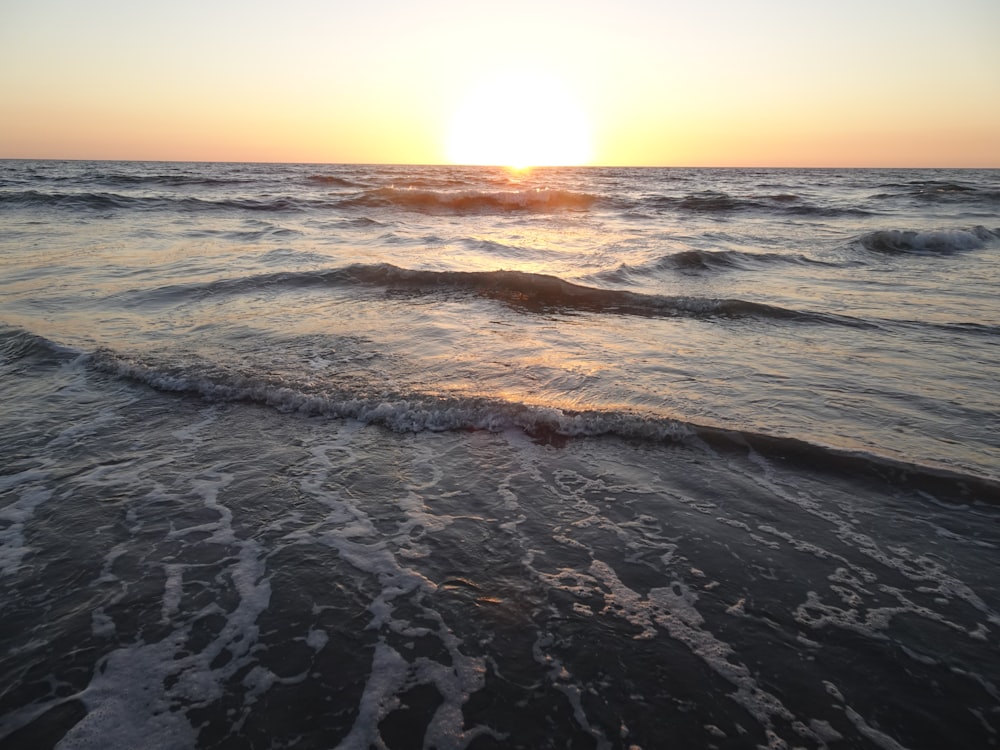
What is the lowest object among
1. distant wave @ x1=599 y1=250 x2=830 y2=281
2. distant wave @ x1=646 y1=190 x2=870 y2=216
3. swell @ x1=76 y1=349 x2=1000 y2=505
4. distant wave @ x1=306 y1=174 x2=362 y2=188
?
swell @ x1=76 y1=349 x2=1000 y2=505

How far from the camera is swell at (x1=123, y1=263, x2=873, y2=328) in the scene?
929 centimetres

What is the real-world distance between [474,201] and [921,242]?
64.8ft

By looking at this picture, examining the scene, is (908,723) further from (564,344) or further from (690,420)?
(564,344)

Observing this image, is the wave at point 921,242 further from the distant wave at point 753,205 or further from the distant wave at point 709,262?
the distant wave at point 753,205

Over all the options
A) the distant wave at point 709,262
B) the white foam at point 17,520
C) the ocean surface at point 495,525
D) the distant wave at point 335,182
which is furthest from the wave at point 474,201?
the white foam at point 17,520

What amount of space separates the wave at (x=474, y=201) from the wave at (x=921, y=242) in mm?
14575

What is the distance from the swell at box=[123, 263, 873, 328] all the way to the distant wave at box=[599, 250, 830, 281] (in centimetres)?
205

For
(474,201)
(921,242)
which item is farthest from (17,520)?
(474,201)

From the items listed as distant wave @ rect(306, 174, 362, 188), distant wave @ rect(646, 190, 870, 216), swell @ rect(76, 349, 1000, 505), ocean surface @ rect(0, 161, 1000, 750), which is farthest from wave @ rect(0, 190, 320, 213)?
swell @ rect(76, 349, 1000, 505)

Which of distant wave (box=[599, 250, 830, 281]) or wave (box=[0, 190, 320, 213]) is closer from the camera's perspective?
distant wave (box=[599, 250, 830, 281])

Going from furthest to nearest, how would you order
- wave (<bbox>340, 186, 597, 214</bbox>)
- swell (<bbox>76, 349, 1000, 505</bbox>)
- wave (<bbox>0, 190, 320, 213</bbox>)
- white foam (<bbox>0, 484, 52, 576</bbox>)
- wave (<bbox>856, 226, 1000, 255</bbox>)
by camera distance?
wave (<bbox>340, 186, 597, 214</bbox>) → wave (<bbox>0, 190, 320, 213</bbox>) → wave (<bbox>856, 226, 1000, 255</bbox>) → swell (<bbox>76, 349, 1000, 505</bbox>) → white foam (<bbox>0, 484, 52, 576</bbox>)

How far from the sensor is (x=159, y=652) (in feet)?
9.01

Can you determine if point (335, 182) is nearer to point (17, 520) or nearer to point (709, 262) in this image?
point (709, 262)

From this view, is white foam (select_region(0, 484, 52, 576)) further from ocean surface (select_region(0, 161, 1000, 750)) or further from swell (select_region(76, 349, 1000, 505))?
swell (select_region(76, 349, 1000, 505))
